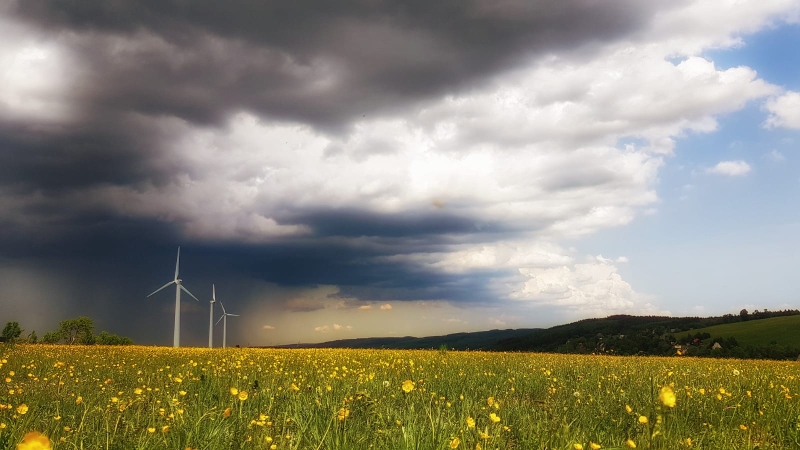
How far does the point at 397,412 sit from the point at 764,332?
64.2 meters

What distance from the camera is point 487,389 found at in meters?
8.62

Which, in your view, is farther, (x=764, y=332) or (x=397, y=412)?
(x=764, y=332)

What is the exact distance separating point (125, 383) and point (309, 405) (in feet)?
19.0

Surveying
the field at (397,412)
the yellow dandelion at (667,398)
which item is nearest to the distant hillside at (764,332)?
the field at (397,412)

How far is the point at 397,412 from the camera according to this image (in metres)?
5.80

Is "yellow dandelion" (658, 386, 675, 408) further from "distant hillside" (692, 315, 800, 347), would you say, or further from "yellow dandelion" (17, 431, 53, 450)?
"distant hillside" (692, 315, 800, 347)

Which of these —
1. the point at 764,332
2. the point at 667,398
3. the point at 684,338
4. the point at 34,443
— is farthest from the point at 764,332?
the point at 34,443

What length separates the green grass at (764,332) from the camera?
166ft

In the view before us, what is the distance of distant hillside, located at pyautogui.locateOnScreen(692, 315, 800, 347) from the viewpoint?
50294mm

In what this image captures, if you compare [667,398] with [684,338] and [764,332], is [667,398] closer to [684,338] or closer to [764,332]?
[684,338]

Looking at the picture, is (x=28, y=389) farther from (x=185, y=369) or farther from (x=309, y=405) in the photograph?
(x=309, y=405)

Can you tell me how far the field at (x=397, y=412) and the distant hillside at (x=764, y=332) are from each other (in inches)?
1877

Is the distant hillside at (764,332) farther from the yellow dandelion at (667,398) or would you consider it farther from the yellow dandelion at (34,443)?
the yellow dandelion at (34,443)

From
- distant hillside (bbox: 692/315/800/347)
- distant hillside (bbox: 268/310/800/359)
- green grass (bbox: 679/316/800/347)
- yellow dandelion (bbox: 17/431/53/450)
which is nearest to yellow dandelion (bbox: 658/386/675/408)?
yellow dandelion (bbox: 17/431/53/450)
